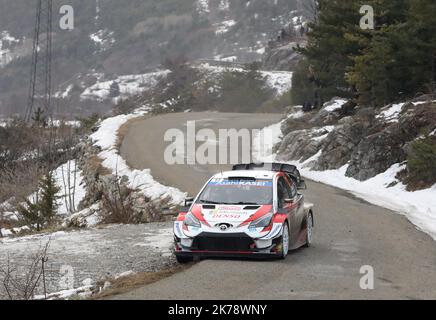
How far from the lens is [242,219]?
12195 millimetres

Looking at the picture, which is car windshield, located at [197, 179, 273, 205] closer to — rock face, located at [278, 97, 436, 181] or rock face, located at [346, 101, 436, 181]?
rock face, located at [278, 97, 436, 181]

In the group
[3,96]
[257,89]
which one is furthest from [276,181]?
[3,96]

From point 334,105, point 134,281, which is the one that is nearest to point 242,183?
point 134,281

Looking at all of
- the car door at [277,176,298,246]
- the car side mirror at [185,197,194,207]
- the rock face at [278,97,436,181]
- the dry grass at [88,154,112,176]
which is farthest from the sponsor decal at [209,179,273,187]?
the dry grass at [88,154,112,176]

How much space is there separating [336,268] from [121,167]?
21.0 metres

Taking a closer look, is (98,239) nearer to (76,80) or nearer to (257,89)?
(257,89)

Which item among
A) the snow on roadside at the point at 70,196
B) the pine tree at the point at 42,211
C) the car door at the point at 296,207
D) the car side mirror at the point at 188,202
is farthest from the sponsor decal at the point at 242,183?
the snow on roadside at the point at 70,196

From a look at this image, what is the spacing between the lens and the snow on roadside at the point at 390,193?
727 inches

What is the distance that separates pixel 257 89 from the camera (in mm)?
82312

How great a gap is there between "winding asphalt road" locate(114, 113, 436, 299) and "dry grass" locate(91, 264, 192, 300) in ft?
1.05

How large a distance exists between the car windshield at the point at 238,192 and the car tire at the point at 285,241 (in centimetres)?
61

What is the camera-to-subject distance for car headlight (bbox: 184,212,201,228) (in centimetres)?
1230

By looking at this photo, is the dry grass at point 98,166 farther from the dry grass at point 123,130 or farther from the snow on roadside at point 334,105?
the snow on roadside at point 334,105
